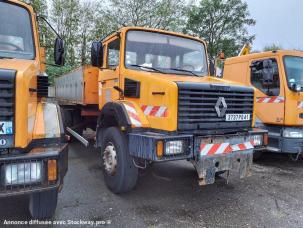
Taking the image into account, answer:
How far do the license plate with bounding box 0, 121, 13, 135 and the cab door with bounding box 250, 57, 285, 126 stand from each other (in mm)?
5304

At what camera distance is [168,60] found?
5020 millimetres

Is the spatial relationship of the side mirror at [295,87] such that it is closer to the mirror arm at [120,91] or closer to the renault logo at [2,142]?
the mirror arm at [120,91]

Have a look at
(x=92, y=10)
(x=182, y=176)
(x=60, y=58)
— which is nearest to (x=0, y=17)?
(x=60, y=58)

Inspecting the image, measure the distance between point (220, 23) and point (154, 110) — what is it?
2339cm

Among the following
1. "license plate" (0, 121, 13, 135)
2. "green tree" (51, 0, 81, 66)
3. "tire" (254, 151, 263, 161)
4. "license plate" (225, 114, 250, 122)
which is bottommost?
"tire" (254, 151, 263, 161)

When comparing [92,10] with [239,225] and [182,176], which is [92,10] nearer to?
[182,176]

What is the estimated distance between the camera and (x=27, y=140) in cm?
288

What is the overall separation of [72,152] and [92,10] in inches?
765

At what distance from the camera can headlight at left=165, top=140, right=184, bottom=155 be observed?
3728 mm

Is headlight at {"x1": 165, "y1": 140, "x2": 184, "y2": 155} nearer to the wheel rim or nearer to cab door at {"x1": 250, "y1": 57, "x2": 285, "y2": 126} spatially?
the wheel rim

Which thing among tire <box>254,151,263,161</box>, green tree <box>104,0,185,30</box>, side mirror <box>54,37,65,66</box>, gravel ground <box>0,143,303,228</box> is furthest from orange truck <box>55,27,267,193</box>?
green tree <box>104,0,185,30</box>

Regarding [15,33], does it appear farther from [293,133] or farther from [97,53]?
[293,133]

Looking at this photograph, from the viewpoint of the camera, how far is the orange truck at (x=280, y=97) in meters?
6.13

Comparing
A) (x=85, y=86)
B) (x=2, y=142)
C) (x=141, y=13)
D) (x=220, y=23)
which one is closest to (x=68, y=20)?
(x=141, y=13)
